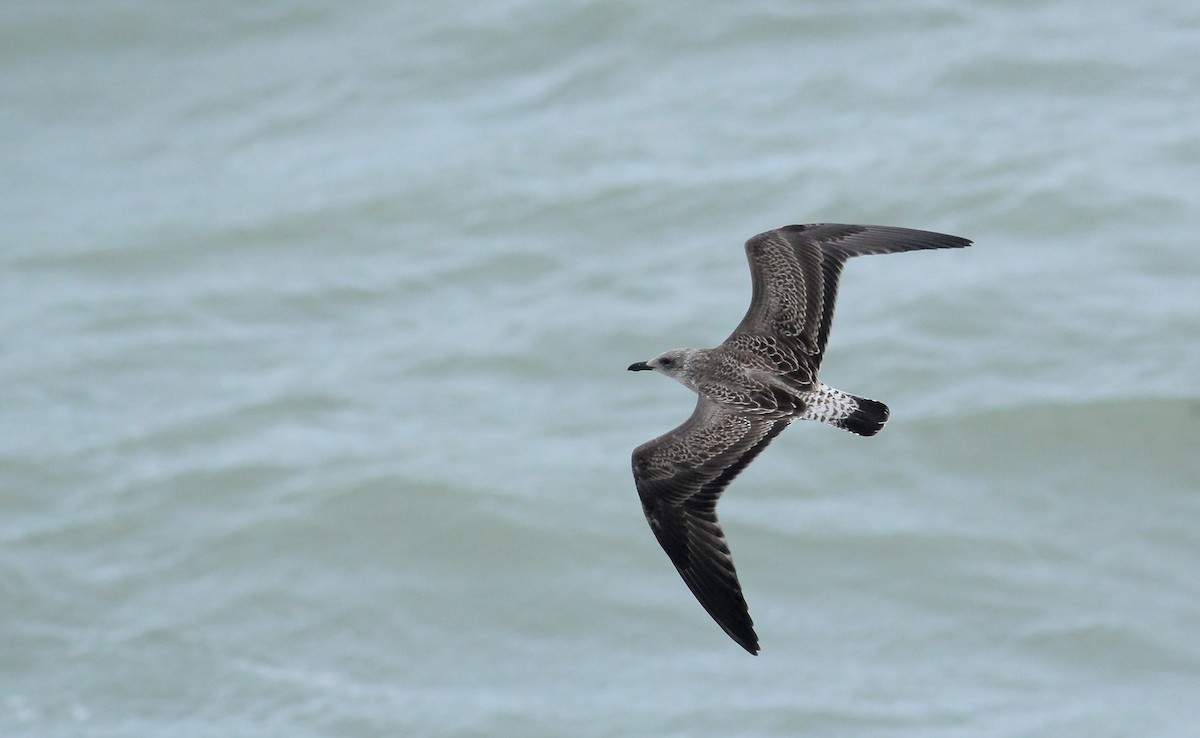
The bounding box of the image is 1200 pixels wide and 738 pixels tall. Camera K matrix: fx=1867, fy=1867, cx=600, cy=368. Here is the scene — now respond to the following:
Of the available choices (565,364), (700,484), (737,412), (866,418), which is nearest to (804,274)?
(737,412)

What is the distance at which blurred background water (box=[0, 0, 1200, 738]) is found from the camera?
605 inches

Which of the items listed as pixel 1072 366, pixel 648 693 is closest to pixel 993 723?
pixel 648 693

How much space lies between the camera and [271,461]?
1800cm

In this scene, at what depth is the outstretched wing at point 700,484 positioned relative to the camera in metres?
8.71

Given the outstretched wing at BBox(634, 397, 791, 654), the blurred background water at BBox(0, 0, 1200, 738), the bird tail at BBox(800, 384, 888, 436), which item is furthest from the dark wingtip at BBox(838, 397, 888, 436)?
the blurred background water at BBox(0, 0, 1200, 738)

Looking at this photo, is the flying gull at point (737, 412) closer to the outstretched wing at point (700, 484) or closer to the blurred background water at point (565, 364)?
the outstretched wing at point (700, 484)

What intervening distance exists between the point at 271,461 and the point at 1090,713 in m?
8.01

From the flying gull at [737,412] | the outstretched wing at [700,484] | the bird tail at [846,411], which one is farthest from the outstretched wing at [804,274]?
the outstretched wing at [700,484]

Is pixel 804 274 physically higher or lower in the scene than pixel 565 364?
higher

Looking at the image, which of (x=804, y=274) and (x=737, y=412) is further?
(x=804, y=274)

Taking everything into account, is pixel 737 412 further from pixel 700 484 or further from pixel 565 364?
pixel 565 364

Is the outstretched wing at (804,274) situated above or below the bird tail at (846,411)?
above

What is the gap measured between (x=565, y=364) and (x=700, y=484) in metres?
9.50

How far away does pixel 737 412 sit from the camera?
29.2 ft
